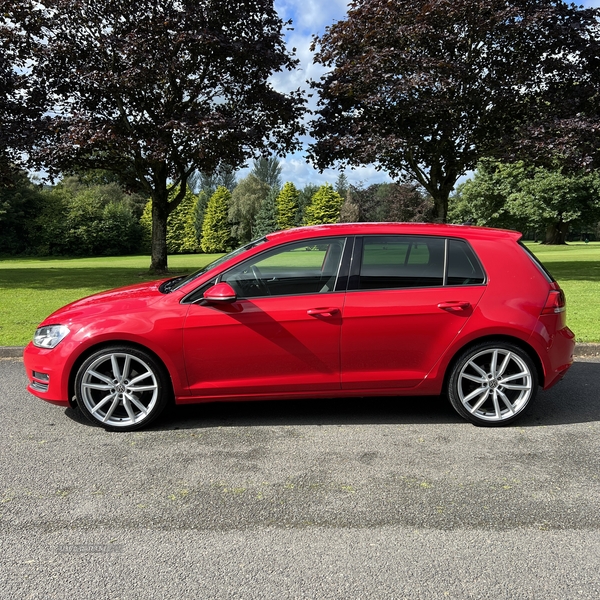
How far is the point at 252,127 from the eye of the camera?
1723 cm

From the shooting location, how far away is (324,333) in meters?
4.19

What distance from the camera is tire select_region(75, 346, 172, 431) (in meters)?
4.21

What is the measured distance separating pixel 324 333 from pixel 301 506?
1.47 metres

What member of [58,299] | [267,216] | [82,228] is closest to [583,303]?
[58,299]

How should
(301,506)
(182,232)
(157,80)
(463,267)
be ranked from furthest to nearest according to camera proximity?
(182,232)
(157,80)
(463,267)
(301,506)

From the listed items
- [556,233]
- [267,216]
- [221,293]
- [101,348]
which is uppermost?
[267,216]

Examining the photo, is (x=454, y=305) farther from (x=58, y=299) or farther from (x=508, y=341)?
(x=58, y=299)

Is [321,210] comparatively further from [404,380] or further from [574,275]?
[404,380]

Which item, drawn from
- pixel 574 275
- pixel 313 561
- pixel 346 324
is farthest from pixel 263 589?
Result: pixel 574 275

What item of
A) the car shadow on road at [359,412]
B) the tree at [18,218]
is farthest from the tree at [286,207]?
the car shadow on road at [359,412]

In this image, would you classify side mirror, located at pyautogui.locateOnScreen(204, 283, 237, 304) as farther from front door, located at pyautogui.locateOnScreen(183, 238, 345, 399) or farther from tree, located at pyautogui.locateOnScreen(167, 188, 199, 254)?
tree, located at pyautogui.locateOnScreen(167, 188, 199, 254)

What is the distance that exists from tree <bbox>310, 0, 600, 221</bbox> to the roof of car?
13.6 m

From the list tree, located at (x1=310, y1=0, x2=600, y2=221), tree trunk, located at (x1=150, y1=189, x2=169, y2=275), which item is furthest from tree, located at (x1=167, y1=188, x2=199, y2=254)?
tree, located at (x1=310, y1=0, x2=600, y2=221)

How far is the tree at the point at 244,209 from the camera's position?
204ft
